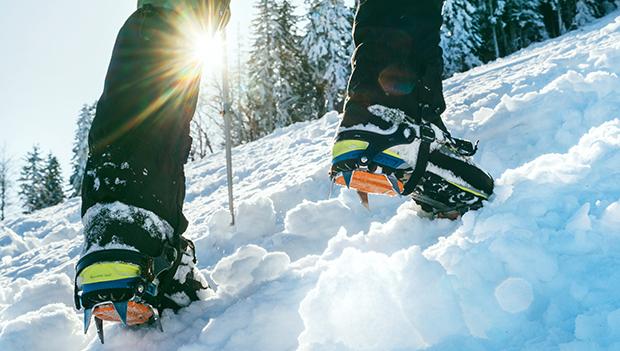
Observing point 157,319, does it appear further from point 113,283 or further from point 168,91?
point 168,91

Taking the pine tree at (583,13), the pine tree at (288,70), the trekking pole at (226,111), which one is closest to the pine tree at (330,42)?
the pine tree at (288,70)

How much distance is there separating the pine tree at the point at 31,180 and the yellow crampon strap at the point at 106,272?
151 feet

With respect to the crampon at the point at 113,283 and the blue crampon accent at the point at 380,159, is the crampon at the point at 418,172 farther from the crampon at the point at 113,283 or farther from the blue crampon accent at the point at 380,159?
the crampon at the point at 113,283

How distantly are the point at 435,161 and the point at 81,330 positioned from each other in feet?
4.64

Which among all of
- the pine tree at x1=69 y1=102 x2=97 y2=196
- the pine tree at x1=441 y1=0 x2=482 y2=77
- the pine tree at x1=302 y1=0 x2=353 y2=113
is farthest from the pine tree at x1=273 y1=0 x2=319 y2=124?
the pine tree at x1=69 y1=102 x2=97 y2=196

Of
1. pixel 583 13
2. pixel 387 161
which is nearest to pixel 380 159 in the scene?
pixel 387 161

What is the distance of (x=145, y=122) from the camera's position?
1.45m

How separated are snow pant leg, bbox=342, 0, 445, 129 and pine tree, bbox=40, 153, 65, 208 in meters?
44.2

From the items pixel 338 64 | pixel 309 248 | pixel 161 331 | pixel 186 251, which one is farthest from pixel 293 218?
pixel 338 64

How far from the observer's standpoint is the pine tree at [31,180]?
41.3m

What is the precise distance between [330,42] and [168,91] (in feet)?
89.6

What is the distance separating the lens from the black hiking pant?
4.61 ft

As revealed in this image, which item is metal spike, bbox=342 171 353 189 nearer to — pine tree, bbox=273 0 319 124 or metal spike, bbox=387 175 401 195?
metal spike, bbox=387 175 401 195

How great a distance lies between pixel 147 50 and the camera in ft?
4.91
